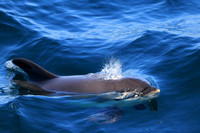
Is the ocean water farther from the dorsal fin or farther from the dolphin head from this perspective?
the dorsal fin

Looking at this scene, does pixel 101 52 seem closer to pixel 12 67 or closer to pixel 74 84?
pixel 12 67

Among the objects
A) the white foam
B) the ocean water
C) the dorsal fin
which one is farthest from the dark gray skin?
the white foam

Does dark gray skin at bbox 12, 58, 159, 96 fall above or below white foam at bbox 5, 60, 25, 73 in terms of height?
below

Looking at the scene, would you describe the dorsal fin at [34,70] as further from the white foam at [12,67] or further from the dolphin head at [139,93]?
the dolphin head at [139,93]

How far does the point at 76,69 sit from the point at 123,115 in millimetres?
3598

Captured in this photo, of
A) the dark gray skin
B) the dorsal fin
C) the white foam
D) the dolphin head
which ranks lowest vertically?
the dolphin head

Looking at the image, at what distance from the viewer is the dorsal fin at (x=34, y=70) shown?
7668mm

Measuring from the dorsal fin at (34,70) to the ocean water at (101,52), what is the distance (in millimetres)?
653

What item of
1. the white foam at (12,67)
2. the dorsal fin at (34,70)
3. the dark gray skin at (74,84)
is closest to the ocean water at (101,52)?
the white foam at (12,67)

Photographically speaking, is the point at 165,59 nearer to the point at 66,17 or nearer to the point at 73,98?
the point at 73,98

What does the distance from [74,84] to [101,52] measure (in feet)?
12.0

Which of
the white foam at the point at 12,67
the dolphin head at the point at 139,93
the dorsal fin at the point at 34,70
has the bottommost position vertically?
the dolphin head at the point at 139,93

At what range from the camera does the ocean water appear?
20.2 ft

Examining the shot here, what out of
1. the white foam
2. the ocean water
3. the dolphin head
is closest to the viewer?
the ocean water
